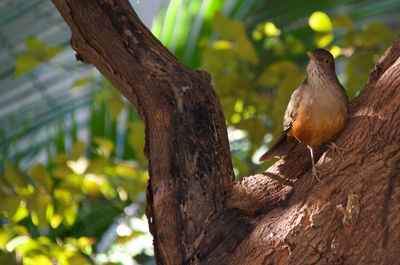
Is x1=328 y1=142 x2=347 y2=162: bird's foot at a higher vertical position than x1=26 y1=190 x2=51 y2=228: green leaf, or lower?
lower

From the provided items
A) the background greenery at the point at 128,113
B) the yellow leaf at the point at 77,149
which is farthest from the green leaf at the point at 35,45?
the yellow leaf at the point at 77,149

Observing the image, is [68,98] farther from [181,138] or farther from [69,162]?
[181,138]

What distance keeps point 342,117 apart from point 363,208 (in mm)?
251

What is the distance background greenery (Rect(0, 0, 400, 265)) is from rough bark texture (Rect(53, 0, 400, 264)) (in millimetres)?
491

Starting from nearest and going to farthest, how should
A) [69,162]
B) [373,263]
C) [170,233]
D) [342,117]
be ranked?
1. [373,263]
2. [342,117]
3. [170,233]
4. [69,162]

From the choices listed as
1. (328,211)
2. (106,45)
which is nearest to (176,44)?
(106,45)

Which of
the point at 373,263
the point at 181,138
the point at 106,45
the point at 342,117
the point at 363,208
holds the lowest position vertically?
the point at 373,263

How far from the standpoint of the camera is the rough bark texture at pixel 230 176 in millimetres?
1324

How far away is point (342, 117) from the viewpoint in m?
1.43

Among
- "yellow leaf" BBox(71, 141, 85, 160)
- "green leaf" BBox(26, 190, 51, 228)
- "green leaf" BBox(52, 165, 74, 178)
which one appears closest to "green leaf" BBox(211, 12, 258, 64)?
"yellow leaf" BBox(71, 141, 85, 160)

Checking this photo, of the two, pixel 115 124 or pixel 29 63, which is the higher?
pixel 29 63

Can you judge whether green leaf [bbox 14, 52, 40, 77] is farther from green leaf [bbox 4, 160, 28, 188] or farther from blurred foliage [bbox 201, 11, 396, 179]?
blurred foliage [bbox 201, 11, 396, 179]

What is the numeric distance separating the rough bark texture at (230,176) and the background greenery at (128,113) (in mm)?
491

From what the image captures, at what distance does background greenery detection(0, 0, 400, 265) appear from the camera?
6.93 ft
